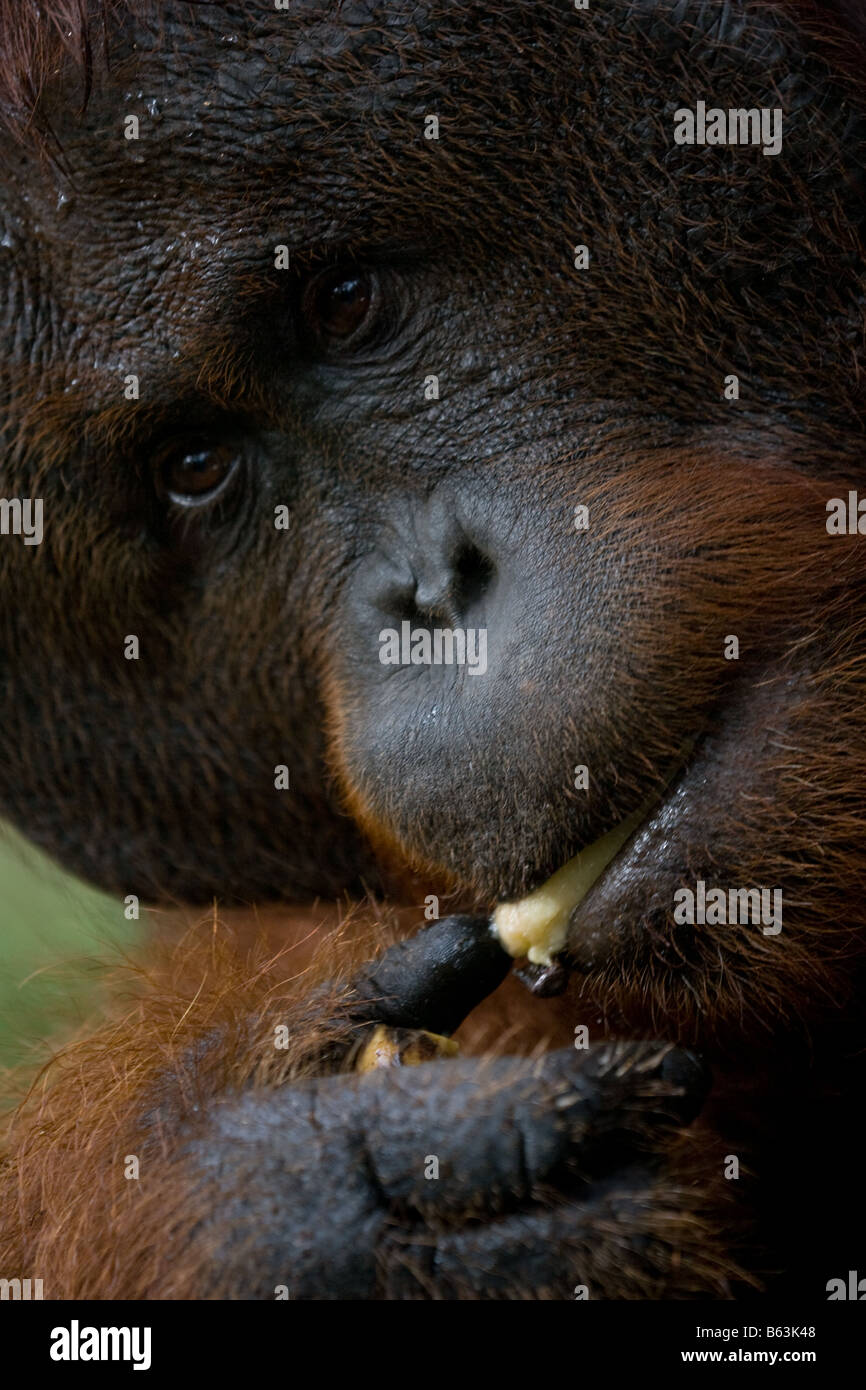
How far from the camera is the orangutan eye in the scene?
166 cm

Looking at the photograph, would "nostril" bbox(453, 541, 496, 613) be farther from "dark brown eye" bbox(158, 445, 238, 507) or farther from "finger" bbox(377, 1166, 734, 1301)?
"finger" bbox(377, 1166, 734, 1301)

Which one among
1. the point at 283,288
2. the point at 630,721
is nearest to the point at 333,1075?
the point at 630,721

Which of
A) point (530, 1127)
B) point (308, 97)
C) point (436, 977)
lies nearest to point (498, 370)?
point (308, 97)

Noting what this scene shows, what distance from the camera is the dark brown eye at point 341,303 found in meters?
1.66

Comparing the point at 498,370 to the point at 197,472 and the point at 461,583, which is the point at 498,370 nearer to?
the point at 461,583

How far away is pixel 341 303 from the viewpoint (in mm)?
1668

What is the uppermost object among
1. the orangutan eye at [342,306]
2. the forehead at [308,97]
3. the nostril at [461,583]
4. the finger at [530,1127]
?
the forehead at [308,97]

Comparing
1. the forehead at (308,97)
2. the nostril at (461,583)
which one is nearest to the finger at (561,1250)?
the nostril at (461,583)

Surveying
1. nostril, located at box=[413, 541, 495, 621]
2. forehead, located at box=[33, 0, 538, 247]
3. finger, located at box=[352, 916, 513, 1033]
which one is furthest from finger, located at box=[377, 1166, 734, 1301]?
forehead, located at box=[33, 0, 538, 247]

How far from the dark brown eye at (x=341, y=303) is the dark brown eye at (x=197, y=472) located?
0.21 m

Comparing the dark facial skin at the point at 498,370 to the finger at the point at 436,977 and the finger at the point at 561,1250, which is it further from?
the finger at the point at 561,1250

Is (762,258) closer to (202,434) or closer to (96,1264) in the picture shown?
(202,434)

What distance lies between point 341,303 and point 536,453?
11.3 inches

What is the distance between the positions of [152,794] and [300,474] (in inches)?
27.0
